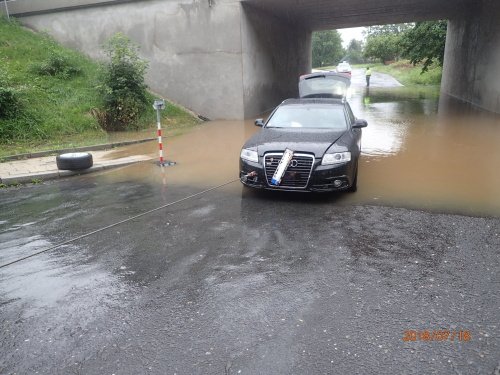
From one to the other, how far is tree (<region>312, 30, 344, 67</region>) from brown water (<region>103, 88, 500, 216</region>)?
73690 mm

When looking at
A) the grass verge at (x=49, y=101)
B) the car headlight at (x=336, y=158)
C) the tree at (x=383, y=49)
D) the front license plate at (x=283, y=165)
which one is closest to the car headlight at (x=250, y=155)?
the front license plate at (x=283, y=165)

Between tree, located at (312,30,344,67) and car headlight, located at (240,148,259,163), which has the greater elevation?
tree, located at (312,30,344,67)

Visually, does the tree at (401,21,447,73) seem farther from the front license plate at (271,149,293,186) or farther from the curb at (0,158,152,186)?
the front license plate at (271,149,293,186)

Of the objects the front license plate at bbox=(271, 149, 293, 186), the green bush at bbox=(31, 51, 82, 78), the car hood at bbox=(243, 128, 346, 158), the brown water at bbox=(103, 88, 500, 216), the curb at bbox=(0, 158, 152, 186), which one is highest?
the green bush at bbox=(31, 51, 82, 78)

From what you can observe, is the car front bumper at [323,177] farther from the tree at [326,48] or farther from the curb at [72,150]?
the tree at [326,48]

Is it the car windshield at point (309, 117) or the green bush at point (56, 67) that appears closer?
the car windshield at point (309, 117)

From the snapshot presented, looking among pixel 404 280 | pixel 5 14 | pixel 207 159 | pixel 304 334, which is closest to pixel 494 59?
pixel 207 159

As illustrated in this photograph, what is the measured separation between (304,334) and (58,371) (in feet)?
6.16

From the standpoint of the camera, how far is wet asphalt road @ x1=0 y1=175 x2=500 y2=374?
3020 millimetres

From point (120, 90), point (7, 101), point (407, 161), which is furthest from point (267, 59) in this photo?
point (407, 161)

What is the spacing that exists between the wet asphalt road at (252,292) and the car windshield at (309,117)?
1902 millimetres

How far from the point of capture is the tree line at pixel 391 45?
109ft
